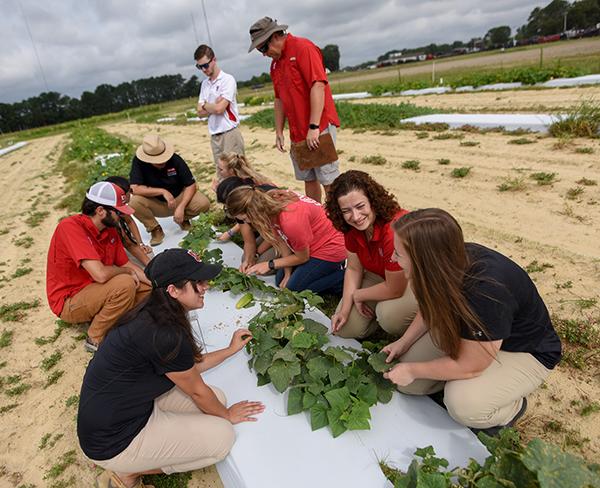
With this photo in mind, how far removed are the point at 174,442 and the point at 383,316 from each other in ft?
4.31

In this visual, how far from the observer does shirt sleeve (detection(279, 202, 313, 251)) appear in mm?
2777

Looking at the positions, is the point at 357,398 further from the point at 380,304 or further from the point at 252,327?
the point at 252,327

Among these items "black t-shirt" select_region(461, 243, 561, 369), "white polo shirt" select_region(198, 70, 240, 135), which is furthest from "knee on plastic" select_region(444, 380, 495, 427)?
"white polo shirt" select_region(198, 70, 240, 135)

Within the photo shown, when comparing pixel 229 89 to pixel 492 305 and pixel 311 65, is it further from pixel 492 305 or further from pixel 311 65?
pixel 492 305

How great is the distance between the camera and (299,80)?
349cm

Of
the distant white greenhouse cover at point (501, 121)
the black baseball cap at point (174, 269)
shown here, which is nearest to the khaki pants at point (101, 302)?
the black baseball cap at point (174, 269)

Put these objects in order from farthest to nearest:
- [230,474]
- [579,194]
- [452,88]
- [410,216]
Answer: [452,88] < [579,194] < [230,474] < [410,216]

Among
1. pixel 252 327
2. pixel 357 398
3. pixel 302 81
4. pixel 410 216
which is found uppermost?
pixel 302 81

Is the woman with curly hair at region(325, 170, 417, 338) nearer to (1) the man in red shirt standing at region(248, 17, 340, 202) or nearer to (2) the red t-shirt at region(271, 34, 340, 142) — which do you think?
(1) the man in red shirt standing at region(248, 17, 340, 202)

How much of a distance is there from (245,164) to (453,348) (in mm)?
2723

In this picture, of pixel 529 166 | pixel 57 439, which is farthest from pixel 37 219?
pixel 529 166

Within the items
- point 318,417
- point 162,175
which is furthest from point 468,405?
point 162,175

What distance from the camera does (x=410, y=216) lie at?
5.03 feet

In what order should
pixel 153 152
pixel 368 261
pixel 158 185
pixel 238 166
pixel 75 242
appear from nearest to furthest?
pixel 368 261, pixel 75 242, pixel 238 166, pixel 153 152, pixel 158 185
